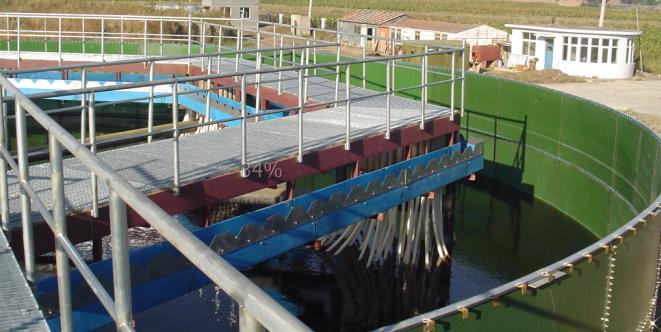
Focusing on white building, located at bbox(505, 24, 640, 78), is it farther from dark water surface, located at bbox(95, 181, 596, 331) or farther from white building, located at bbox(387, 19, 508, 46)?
dark water surface, located at bbox(95, 181, 596, 331)

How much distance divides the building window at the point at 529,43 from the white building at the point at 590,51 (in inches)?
37.5

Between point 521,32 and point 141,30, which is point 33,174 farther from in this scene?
point 521,32

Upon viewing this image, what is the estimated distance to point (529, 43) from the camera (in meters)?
30.8

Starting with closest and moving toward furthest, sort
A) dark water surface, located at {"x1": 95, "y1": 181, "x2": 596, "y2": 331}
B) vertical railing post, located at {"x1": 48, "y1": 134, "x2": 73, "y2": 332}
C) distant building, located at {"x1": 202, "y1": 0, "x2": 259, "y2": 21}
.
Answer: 1. vertical railing post, located at {"x1": 48, "y1": 134, "x2": 73, "y2": 332}
2. dark water surface, located at {"x1": 95, "y1": 181, "x2": 596, "y2": 331}
3. distant building, located at {"x1": 202, "y1": 0, "x2": 259, "y2": 21}

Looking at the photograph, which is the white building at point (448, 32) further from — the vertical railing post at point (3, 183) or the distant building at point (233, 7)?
the vertical railing post at point (3, 183)

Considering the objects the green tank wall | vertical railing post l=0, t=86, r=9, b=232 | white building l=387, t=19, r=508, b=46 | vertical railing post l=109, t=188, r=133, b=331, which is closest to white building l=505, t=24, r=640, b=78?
white building l=387, t=19, r=508, b=46

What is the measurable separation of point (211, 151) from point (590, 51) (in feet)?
75.3

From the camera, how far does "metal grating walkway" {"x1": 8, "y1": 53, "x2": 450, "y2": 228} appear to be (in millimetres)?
6380

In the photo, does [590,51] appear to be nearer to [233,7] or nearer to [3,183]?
[233,7]

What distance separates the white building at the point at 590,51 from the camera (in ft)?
91.0

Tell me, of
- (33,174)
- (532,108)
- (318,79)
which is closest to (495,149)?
(532,108)

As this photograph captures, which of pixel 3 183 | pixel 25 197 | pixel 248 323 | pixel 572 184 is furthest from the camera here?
pixel 572 184

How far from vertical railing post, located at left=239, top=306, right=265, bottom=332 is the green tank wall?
273 centimetres

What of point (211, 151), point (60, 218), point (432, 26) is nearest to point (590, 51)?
point (432, 26)
